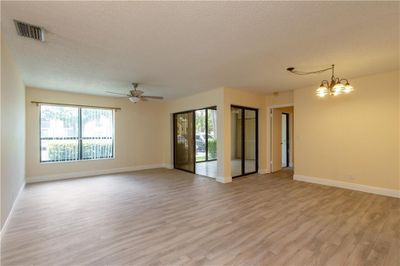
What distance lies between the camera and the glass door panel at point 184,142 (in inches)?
277

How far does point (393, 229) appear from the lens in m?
2.81

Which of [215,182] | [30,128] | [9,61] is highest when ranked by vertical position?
[9,61]

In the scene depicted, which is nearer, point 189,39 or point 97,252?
point 97,252

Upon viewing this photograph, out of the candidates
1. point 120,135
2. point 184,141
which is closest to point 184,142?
point 184,141

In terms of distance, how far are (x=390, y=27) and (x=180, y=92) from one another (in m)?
4.69

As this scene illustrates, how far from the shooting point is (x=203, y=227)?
290 cm

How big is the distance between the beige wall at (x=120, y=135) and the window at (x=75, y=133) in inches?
6.9

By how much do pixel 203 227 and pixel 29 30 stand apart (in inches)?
131

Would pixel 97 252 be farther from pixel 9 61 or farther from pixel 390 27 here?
pixel 390 27

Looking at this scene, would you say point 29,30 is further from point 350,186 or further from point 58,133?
point 350,186

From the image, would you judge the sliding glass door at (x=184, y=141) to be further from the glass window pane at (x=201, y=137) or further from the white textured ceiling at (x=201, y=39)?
the white textured ceiling at (x=201, y=39)

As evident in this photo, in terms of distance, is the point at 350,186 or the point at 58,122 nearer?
the point at 350,186

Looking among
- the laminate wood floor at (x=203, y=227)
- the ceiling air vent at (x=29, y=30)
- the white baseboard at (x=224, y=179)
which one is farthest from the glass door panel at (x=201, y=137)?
the ceiling air vent at (x=29, y=30)

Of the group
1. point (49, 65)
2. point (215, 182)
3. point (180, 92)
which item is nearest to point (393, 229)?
point (215, 182)
